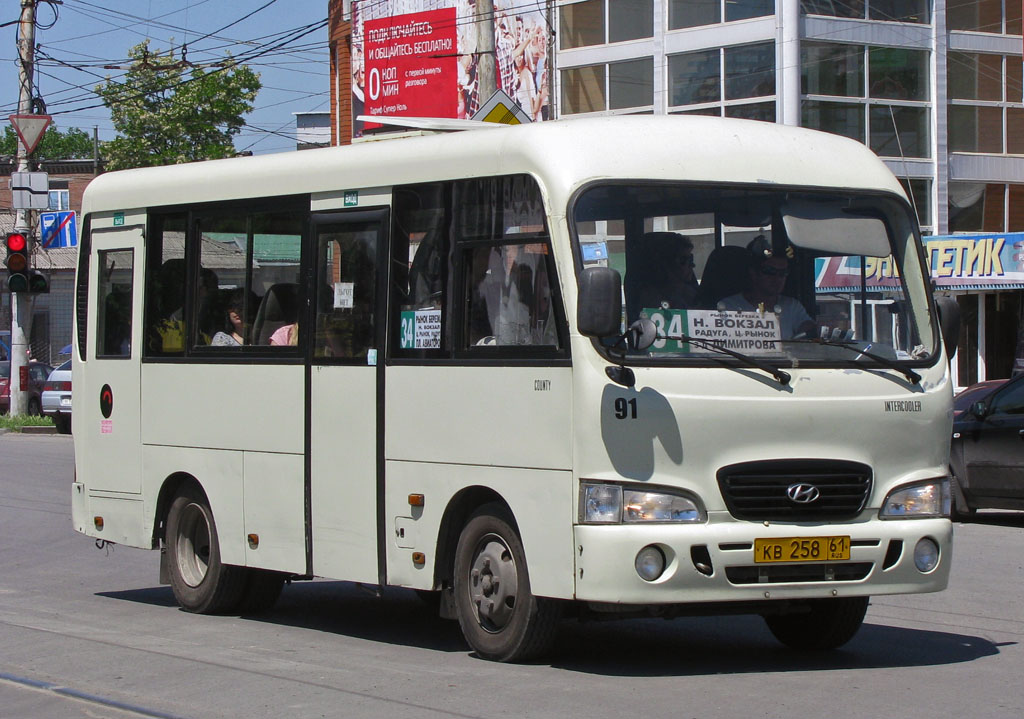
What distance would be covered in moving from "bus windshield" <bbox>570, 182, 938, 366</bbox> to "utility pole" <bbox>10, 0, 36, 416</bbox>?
29.4m

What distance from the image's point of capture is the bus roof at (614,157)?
8133 mm

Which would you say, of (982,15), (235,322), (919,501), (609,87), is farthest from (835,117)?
(919,501)

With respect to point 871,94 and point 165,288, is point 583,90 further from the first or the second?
point 165,288

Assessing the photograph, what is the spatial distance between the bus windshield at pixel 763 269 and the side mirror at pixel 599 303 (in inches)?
12.3

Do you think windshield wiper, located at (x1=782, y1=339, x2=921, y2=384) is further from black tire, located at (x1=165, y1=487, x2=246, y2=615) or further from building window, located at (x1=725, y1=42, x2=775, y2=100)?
building window, located at (x1=725, y1=42, x2=775, y2=100)

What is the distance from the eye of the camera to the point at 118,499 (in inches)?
453

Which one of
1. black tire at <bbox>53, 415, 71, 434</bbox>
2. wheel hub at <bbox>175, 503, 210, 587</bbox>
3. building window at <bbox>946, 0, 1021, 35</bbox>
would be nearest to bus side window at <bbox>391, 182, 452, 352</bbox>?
wheel hub at <bbox>175, 503, 210, 587</bbox>

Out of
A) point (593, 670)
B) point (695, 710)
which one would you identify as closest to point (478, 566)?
point (593, 670)

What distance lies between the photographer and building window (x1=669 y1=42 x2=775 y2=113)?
112ft

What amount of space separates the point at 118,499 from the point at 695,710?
5.73m

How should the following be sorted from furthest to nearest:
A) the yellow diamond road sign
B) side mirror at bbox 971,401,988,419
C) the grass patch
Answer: the grass patch
the yellow diamond road sign
side mirror at bbox 971,401,988,419

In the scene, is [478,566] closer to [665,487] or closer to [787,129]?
Answer: [665,487]

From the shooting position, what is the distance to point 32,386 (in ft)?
135

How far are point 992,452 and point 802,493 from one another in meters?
8.70
